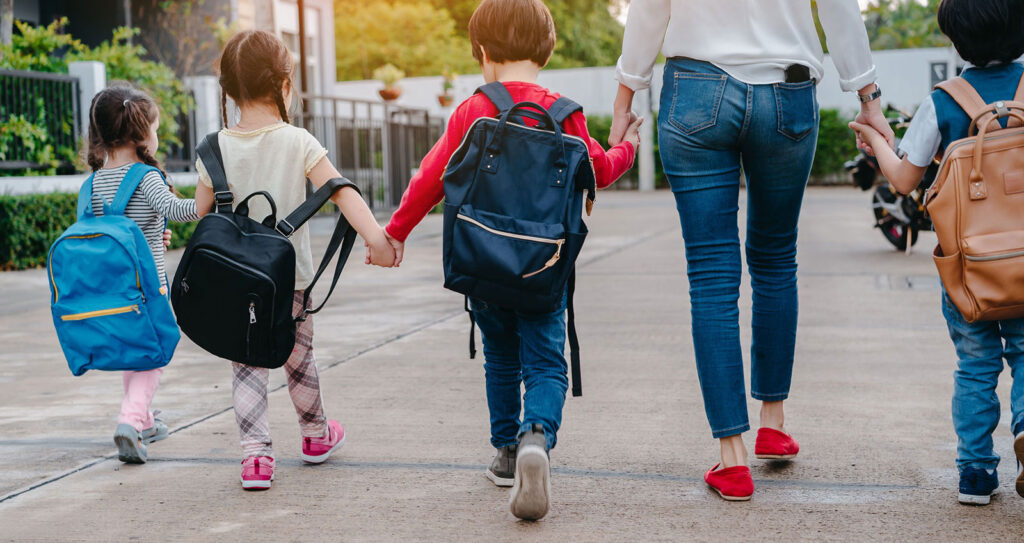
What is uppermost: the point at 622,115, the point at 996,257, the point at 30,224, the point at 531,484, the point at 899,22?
the point at 899,22

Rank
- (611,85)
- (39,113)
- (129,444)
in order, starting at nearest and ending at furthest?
(129,444)
(39,113)
(611,85)

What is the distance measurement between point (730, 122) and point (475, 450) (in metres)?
1.49

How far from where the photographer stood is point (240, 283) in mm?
3227

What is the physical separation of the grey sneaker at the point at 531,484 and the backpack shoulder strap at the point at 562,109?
35.2 inches

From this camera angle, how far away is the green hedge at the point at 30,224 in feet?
32.3

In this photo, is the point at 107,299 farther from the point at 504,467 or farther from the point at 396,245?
the point at 504,467

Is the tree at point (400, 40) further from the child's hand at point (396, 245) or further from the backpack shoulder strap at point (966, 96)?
the backpack shoulder strap at point (966, 96)

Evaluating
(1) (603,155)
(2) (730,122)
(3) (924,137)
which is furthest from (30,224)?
(3) (924,137)

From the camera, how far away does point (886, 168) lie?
128 inches

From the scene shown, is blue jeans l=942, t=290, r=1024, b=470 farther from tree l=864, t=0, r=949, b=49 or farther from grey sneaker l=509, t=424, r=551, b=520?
tree l=864, t=0, r=949, b=49

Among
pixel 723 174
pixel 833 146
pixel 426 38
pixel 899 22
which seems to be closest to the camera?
pixel 723 174

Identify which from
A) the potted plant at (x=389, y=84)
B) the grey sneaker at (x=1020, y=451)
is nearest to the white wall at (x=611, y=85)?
the potted plant at (x=389, y=84)

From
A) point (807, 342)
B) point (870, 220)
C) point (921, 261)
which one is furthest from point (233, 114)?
Result: point (870, 220)

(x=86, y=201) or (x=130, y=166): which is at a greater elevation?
(x=130, y=166)
